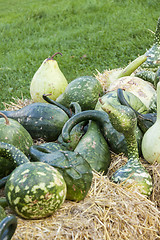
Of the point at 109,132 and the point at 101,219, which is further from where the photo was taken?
the point at 109,132

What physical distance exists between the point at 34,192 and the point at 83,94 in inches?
62.9

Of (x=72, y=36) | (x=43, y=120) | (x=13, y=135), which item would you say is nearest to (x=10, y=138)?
(x=13, y=135)

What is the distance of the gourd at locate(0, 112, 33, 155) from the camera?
228cm

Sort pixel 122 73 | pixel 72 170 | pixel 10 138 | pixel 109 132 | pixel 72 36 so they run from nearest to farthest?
pixel 72 170, pixel 10 138, pixel 109 132, pixel 122 73, pixel 72 36

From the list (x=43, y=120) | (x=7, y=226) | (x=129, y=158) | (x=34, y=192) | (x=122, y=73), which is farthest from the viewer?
(x=122, y=73)

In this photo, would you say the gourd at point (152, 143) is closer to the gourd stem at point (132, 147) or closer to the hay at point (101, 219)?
the gourd stem at point (132, 147)

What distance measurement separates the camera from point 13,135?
7.57ft

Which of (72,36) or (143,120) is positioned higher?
(143,120)

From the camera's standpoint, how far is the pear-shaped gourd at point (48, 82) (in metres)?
3.39

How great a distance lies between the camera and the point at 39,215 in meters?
1.71

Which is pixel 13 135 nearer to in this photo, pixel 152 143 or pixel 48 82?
pixel 152 143

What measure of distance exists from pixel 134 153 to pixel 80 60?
4.71 meters

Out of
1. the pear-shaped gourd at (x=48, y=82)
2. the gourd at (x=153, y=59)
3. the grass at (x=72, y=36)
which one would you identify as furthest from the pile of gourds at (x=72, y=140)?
the grass at (x=72, y=36)

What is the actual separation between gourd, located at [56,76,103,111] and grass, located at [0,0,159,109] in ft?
9.47
